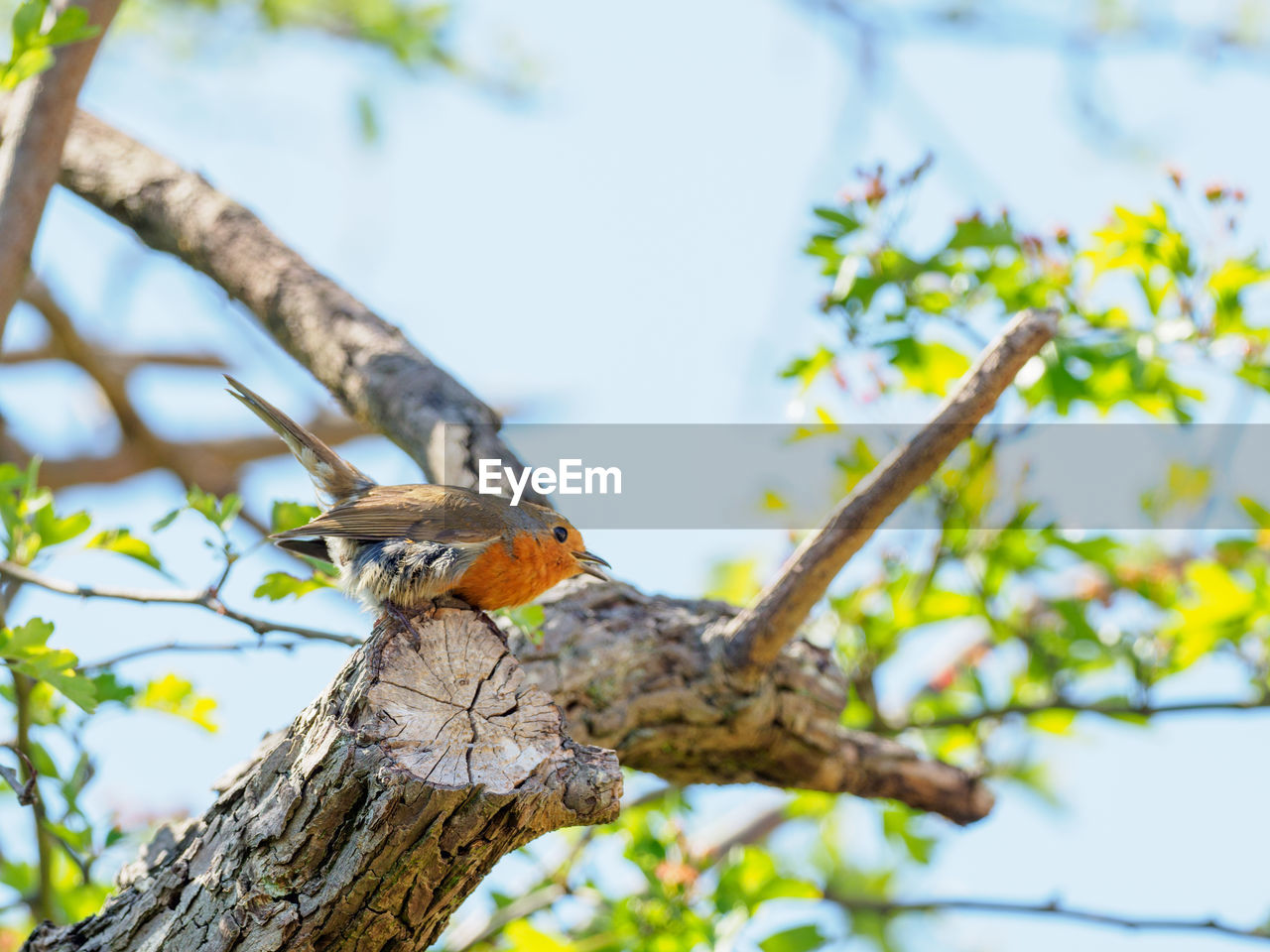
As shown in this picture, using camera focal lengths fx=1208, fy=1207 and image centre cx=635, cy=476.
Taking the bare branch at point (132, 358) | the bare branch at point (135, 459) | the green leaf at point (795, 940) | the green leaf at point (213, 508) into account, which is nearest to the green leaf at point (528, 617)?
the green leaf at point (213, 508)

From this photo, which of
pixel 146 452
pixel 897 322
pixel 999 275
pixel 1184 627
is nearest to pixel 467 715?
pixel 897 322

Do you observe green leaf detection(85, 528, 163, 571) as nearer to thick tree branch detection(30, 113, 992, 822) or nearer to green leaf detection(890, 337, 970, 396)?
thick tree branch detection(30, 113, 992, 822)

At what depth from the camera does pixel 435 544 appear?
9.83ft

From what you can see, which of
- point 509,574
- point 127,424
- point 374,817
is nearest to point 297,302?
point 509,574

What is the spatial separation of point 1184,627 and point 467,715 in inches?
104

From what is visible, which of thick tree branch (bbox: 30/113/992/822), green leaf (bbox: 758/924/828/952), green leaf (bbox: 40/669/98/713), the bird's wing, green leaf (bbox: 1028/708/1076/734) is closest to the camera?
green leaf (bbox: 40/669/98/713)

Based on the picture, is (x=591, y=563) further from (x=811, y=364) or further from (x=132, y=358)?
(x=132, y=358)

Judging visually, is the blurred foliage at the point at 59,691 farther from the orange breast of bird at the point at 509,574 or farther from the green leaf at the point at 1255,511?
the green leaf at the point at 1255,511

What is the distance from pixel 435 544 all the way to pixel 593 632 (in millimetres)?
539

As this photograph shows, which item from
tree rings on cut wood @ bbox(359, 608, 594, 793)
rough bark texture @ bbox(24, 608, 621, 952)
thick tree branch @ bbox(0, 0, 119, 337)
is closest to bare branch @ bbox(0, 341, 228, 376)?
thick tree branch @ bbox(0, 0, 119, 337)

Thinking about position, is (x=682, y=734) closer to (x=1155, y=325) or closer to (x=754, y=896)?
(x=754, y=896)

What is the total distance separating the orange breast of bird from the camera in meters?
2.99

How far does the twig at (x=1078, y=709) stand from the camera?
152 inches

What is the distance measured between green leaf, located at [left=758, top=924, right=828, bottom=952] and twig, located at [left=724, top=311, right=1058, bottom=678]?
83 cm
